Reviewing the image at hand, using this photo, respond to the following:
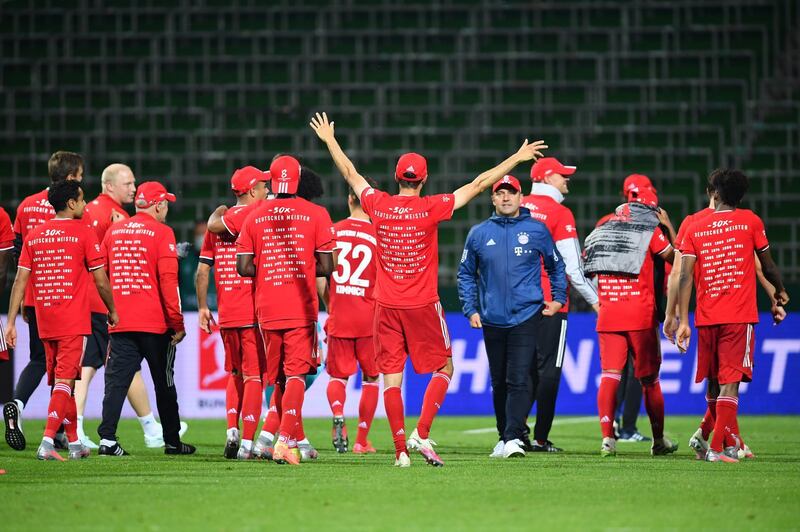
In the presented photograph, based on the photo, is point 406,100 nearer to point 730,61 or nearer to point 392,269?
point 730,61

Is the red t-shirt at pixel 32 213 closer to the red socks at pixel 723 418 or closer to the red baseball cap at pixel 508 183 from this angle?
the red baseball cap at pixel 508 183

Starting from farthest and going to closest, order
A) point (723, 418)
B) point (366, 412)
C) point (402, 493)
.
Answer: point (366, 412) < point (723, 418) < point (402, 493)

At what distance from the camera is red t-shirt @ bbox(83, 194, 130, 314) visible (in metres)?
11.0

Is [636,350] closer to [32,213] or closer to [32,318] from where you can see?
[32,318]

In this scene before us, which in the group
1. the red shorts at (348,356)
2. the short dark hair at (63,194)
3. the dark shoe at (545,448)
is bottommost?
the dark shoe at (545,448)

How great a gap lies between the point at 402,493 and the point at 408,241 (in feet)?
7.05

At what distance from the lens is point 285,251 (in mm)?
8977

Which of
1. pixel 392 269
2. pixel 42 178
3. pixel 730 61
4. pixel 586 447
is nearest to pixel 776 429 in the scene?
pixel 586 447

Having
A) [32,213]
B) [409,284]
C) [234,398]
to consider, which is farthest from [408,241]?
[32,213]

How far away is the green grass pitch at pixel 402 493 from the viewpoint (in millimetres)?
Answer: 6145

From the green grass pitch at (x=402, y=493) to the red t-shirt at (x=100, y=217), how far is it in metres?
1.36

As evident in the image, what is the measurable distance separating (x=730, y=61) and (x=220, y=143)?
9073mm

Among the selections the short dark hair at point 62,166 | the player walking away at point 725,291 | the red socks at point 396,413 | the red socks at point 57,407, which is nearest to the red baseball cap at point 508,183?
the player walking away at point 725,291

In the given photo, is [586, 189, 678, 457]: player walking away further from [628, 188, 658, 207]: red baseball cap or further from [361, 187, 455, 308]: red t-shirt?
[361, 187, 455, 308]: red t-shirt
